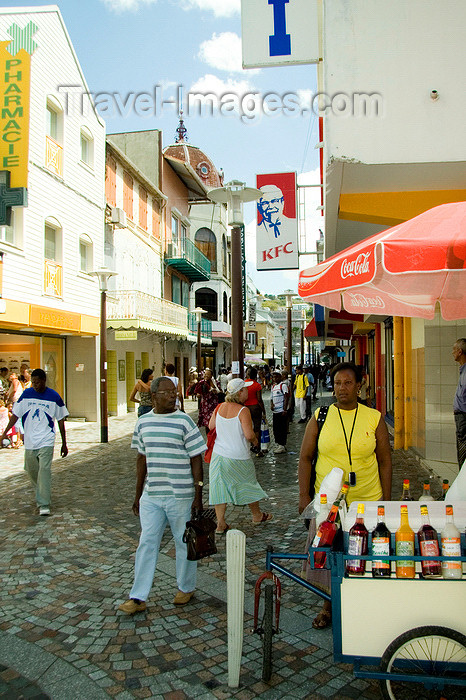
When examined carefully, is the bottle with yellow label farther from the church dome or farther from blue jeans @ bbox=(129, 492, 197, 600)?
the church dome

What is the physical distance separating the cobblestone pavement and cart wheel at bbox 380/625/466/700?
1.46ft

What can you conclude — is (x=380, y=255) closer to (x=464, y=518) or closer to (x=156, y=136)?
(x=464, y=518)

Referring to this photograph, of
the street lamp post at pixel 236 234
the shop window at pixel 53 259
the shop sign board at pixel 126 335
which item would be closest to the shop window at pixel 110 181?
the shop window at pixel 53 259

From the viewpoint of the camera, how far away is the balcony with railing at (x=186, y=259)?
90.3 ft

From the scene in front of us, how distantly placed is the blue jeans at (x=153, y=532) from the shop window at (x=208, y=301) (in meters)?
38.2

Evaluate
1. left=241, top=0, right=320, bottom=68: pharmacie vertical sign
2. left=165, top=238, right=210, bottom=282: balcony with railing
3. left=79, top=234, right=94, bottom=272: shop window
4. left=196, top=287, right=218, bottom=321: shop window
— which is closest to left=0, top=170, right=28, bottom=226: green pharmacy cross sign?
left=79, top=234, right=94, bottom=272: shop window

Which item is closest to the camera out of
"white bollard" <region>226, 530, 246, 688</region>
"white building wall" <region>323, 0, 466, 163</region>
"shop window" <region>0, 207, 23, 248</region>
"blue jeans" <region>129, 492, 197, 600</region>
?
"white bollard" <region>226, 530, 246, 688</region>

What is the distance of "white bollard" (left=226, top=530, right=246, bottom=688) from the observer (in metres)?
3.09

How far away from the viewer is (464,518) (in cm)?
293

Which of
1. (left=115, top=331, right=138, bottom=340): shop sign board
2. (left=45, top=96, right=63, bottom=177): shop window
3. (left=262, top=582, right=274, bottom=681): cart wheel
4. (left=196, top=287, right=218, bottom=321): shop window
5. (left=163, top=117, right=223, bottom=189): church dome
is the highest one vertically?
(left=163, top=117, right=223, bottom=189): church dome

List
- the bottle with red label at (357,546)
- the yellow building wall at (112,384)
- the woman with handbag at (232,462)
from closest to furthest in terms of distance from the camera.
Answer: the bottle with red label at (357,546)
the woman with handbag at (232,462)
the yellow building wall at (112,384)

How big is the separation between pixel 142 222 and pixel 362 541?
2208 cm

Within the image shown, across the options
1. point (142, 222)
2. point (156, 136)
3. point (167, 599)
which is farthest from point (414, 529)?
point (156, 136)

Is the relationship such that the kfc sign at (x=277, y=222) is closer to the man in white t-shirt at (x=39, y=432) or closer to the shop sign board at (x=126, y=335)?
the man in white t-shirt at (x=39, y=432)
